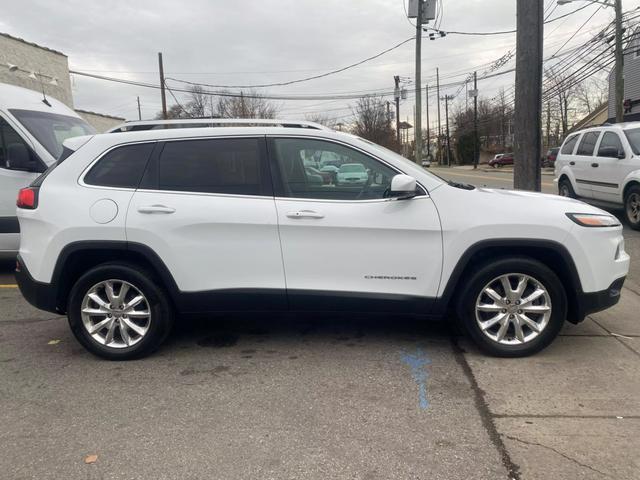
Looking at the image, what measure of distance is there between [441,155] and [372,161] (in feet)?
263

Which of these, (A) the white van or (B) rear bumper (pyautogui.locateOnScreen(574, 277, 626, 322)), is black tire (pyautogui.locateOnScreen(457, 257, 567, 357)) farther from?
(A) the white van

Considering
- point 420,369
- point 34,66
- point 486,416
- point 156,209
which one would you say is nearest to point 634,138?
point 420,369

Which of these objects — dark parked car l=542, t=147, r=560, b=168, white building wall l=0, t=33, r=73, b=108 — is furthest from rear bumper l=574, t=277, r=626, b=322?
dark parked car l=542, t=147, r=560, b=168

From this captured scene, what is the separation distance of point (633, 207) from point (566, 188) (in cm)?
236

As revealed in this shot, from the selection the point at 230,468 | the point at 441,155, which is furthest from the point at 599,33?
the point at 441,155

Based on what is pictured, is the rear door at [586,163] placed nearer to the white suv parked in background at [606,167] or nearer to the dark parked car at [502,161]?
the white suv parked in background at [606,167]

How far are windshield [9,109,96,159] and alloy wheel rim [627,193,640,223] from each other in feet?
29.7

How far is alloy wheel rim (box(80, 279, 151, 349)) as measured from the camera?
3932mm

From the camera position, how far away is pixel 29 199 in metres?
3.99

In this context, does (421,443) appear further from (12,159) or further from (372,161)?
(12,159)

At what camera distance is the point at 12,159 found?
627cm

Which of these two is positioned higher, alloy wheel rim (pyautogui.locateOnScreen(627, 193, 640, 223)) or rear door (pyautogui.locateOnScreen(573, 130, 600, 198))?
rear door (pyautogui.locateOnScreen(573, 130, 600, 198))

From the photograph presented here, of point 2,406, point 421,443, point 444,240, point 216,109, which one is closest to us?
point 421,443

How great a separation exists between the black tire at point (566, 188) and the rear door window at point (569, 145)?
59 cm
